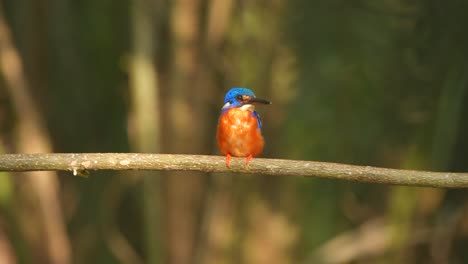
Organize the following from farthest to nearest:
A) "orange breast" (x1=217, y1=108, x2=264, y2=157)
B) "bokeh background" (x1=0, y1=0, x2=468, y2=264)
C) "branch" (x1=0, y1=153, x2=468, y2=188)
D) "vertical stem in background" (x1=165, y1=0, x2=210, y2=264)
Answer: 1. "vertical stem in background" (x1=165, y1=0, x2=210, y2=264)
2. "bokeh background" (x1=0, y1=0, x2=468, y2=264)
3. "orange breast" (x1=217, y1=108, x2=264, y2=157)
4. "branch" (x1=0, y1=153, x2=468, y2=188)

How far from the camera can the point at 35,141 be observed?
11.7 ft

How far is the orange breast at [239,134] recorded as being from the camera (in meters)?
2.23

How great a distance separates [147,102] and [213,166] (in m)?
1.79

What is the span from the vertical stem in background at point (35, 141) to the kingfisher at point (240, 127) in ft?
4.65

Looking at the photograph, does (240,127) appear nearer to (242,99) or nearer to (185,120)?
(242,99)

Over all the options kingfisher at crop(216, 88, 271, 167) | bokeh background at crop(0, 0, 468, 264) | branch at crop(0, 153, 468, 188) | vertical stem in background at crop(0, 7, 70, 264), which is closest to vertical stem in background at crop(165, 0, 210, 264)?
bokeh background at crop(0, 0, 468, 264)

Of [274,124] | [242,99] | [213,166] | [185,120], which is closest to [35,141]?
[185,120]

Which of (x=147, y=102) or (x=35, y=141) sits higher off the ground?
(x=147, y=102)

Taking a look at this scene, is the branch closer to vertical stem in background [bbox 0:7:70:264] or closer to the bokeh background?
the bokeh background

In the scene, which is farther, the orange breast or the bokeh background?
the bokeh background

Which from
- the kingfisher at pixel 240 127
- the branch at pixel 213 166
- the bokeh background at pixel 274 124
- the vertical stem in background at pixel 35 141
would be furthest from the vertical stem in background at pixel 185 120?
the branch at pixel 213 166

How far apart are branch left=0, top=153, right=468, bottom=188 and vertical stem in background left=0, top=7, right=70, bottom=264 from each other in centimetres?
178

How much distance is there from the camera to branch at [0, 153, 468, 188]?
1652mm

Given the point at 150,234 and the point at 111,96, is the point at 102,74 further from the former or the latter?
the point at 150,234
